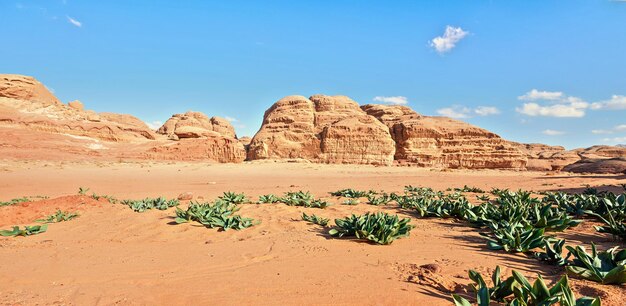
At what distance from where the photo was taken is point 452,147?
5150 centimetres

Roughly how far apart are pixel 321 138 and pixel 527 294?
50517mm

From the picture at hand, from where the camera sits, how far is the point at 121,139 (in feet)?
129

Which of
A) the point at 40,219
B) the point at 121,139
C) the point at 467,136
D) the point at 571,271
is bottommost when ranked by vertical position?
the point at 40,219

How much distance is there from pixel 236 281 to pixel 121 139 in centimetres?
4378

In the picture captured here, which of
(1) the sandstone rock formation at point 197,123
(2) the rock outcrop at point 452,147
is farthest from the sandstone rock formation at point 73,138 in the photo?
(1) the sandstone rock formation at point 197,123

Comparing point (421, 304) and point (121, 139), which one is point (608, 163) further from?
point (121, 139)

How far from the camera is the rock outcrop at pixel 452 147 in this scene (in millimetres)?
49531

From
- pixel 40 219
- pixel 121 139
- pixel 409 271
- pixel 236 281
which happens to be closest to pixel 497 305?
pixel 409 271

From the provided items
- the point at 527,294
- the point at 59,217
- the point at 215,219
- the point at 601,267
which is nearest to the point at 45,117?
the point at 59,217

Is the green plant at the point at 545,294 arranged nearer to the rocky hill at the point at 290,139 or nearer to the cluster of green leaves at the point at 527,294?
the cluster of green leaves at the point at 527,294

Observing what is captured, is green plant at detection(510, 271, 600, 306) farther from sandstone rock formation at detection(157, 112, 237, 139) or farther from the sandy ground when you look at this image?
sandstone rock formation at detection(157, 112, 237, 139)

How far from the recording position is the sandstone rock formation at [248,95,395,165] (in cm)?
5006

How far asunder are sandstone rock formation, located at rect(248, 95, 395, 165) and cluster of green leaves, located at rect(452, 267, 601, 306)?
153 feet

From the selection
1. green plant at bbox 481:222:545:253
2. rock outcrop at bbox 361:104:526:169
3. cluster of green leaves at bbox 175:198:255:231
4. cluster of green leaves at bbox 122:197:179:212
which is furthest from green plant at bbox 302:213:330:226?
rock outcrop at bbox 361:104:526:169
